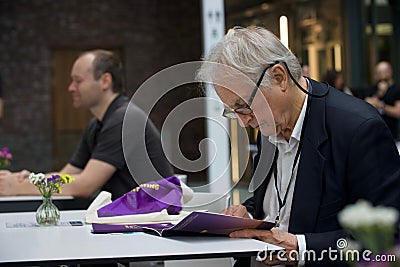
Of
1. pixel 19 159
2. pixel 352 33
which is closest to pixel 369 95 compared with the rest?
pixel 352 33

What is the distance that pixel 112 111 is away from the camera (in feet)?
12.4

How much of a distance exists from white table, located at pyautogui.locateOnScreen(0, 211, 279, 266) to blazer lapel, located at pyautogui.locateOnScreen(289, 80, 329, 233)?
8.5 inches

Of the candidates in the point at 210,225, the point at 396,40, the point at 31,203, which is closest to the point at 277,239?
the point at 210,225

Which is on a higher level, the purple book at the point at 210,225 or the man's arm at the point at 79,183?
the purple book at the point at 210,225

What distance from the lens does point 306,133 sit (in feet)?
7.11

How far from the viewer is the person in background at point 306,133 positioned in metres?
2.03

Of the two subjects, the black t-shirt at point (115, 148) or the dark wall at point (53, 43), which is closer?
the black t-shirt at point (115, 148)

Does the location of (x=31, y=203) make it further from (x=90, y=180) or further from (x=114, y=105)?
(x=114, y=105)

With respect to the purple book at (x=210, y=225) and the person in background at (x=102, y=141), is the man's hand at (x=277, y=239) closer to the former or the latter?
the purple book at (x=210, y=225)

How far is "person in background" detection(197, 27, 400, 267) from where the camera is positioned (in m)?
2.03

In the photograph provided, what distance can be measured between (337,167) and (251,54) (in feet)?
1.27

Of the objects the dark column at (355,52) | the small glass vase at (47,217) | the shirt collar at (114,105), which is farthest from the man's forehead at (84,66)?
the dark column at (355,52)

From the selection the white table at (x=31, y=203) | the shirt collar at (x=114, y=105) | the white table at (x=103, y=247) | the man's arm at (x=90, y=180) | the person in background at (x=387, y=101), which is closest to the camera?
the white table at (x=103, y=247)

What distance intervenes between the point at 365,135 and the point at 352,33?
27.8 ft
